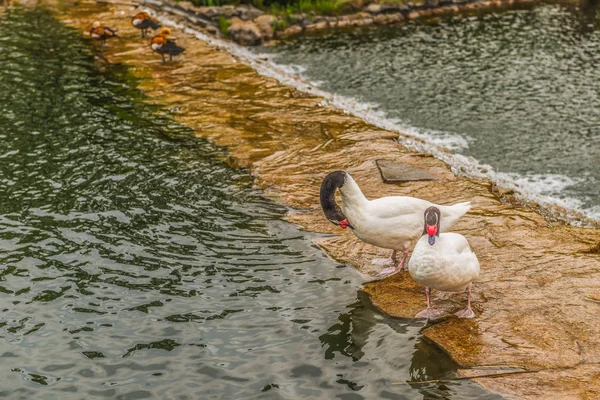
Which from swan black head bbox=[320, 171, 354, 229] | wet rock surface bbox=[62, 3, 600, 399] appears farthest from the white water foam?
swan black head bbox=[320, 171, 354, 229]

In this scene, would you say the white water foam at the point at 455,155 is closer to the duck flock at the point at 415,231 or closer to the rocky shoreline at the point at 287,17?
the duck flock at the point at 415,231

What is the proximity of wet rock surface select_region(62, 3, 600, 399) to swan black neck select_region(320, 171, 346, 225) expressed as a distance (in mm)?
1067

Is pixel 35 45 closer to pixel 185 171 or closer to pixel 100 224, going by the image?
pixel 185 171

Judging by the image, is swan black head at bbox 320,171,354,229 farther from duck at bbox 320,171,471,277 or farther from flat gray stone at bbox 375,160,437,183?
flat gray stone at bbox 375,160,437,183

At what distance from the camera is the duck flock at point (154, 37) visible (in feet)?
70.3

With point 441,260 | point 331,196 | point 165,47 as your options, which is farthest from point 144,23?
point 441,260

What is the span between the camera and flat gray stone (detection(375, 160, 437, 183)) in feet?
42.0

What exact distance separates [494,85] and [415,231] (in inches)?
515

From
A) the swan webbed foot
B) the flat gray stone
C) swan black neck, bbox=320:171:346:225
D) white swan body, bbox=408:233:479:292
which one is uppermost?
swan black neck, bbox=320:171:346:225

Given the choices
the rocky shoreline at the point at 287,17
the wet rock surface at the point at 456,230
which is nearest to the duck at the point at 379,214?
the wet rock surface at the point at 456,230

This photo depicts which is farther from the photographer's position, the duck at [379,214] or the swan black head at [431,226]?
the duck at [379,214]

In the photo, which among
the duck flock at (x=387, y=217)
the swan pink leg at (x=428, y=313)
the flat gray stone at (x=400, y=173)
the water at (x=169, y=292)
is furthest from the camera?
the flat gray stone at (x=400, y=173)

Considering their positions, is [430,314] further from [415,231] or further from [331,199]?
[331,199]

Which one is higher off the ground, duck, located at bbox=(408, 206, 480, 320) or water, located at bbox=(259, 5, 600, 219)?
duck, located at bbox=(408, 206, 480, 320)
